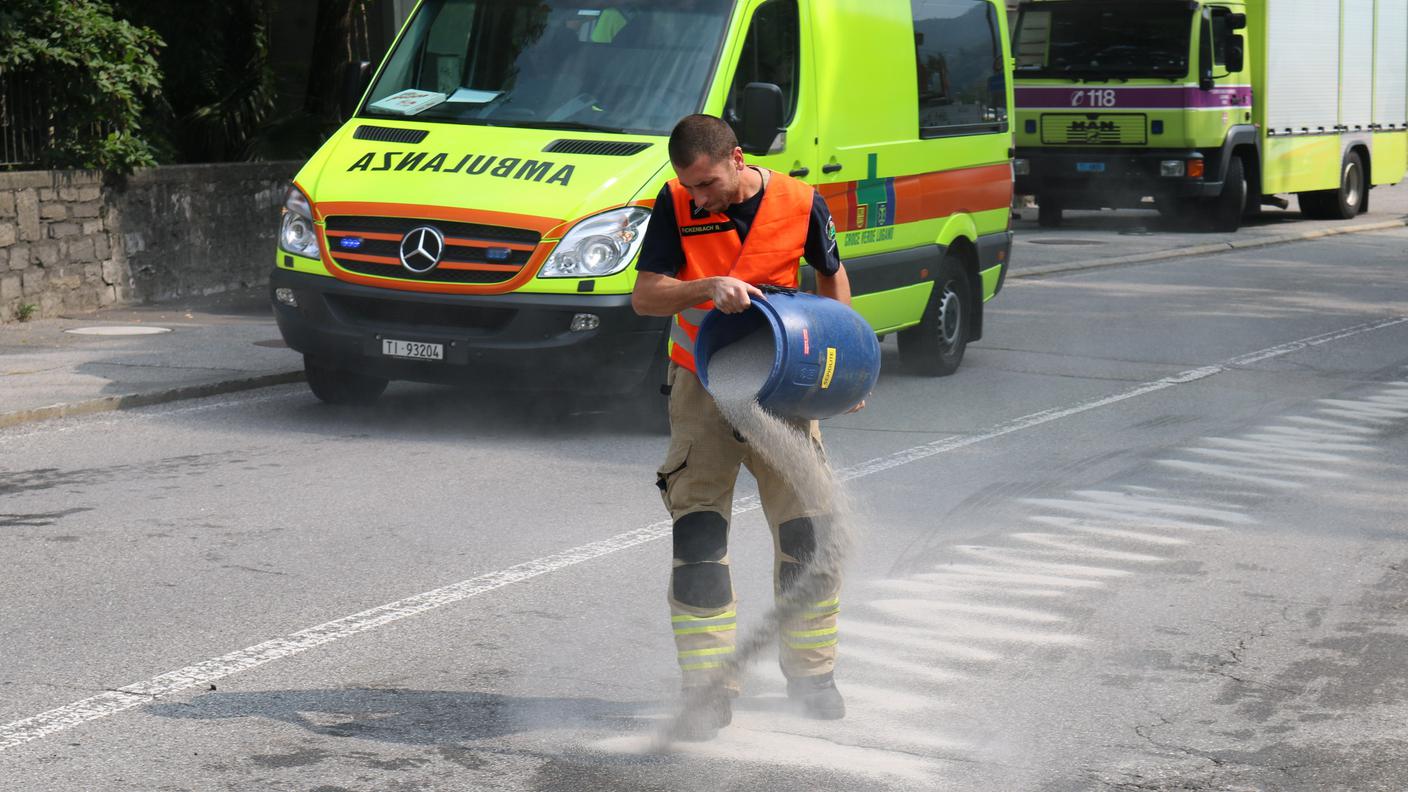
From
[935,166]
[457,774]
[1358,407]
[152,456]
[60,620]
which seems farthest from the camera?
[935,166]

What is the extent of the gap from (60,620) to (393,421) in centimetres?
397

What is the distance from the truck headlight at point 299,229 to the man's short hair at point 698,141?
16.7ft

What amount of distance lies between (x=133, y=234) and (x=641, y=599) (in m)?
9.52

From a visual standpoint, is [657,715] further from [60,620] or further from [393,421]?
[393,421]

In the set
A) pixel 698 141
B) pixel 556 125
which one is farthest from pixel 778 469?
pixel 556 125

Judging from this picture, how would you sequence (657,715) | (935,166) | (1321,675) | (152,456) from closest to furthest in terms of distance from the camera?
1. (657,715)
2. (1321,675)
3. (152,456)
4. (935,166)

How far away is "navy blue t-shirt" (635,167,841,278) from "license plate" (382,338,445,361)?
4224 mm

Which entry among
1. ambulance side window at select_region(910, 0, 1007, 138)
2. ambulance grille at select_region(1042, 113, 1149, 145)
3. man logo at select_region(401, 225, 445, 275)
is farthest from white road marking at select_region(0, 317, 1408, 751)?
ambulance grille at select_region(1042, 113, 1149, 145)

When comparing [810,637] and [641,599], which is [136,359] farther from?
[810,637]

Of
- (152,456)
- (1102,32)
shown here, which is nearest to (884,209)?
(152,456)

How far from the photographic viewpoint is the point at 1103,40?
953 inches

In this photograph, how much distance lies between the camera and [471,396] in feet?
35.1

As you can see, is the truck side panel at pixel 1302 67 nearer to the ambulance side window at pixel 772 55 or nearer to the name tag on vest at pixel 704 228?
the ambulance side window at pixel 772 55

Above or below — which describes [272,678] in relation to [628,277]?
below
